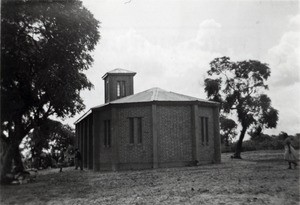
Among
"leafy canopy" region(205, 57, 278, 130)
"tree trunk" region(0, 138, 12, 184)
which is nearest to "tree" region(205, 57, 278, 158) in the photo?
"leafy canopy" region(205, 57, 278, 130)

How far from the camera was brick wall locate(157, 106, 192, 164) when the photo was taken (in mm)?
23750

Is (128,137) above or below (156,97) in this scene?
below

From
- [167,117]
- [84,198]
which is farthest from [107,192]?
[167,117]

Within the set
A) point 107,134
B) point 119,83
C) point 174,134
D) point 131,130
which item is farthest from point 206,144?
point 119,83

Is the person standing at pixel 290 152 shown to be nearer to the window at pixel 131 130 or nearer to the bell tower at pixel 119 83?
the window at pixel 131 130

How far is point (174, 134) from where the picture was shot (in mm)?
24031

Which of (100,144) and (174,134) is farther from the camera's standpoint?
(100,144)

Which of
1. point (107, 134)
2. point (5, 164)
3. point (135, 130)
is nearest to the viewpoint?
point (5, 164)

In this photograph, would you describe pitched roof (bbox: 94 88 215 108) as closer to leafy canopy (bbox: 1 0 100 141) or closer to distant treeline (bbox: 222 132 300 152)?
leafy canopy (bbox: 1 0 100 141)

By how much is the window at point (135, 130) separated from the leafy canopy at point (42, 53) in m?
6.15

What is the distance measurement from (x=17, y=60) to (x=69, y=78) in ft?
9.39

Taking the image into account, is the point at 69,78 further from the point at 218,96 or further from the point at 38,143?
the point at 38,143

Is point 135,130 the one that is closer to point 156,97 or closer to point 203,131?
point 156,97

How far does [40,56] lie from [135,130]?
930cm
